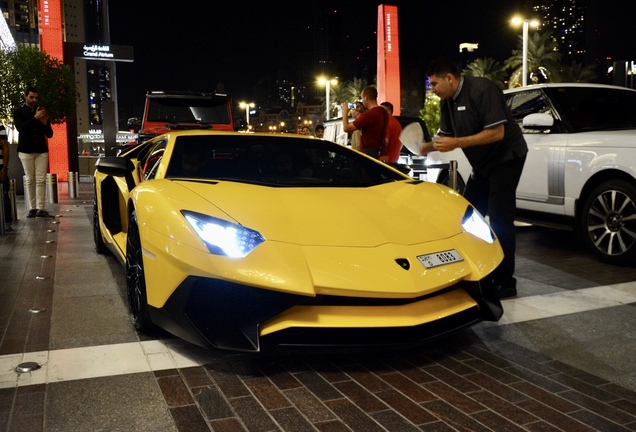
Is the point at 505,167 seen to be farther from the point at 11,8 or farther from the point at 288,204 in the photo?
the point at 11,8

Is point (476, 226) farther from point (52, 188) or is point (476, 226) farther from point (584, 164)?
point (52, 188)

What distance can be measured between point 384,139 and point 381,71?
107ft

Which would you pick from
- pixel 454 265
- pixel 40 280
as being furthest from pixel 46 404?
pixel 40 280

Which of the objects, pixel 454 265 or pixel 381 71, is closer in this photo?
pixel 454 265

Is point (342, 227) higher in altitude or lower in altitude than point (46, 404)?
higher

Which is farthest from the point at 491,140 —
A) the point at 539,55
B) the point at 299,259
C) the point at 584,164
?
the point at 539,55

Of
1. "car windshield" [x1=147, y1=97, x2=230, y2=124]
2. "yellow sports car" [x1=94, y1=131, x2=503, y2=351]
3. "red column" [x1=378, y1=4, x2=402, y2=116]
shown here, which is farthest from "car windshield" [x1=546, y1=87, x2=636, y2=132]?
"red column" [x1=378, y1=4, x2=402, y2=116]

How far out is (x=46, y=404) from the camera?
2.69 m

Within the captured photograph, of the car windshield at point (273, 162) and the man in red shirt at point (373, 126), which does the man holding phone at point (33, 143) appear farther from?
the car windshield at point (273, 162)

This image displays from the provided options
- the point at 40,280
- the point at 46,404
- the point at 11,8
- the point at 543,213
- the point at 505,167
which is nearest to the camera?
the point at 46,404

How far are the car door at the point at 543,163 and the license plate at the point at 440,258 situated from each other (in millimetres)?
3123

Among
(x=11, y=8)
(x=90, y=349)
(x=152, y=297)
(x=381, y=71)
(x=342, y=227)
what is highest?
(x=11, y=8)

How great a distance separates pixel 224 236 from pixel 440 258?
3.69ft

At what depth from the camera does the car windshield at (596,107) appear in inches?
245
